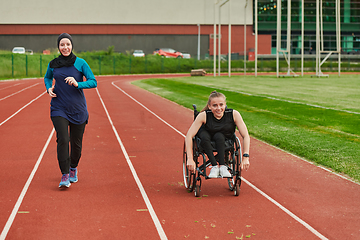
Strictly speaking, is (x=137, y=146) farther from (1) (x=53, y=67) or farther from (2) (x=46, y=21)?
(2) (x=46, y=21)

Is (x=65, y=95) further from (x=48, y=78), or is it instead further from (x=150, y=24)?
(x=150, y=24)

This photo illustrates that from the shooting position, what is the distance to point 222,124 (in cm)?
579

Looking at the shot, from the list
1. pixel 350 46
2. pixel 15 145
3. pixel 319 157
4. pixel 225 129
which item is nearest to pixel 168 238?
pixel 225 129

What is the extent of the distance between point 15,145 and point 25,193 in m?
3.88

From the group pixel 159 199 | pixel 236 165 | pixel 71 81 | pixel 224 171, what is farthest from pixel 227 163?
pixel 71 81

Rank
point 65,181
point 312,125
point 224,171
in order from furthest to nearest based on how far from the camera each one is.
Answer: point 312,125
point 65,181
point 224,171

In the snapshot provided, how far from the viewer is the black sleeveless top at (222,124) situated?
5770mm

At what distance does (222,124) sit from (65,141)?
2.08 m

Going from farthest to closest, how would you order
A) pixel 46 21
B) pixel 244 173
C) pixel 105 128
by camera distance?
pixel 46 21
pixel 105 128
pixel 244 173

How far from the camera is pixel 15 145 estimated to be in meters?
9.66

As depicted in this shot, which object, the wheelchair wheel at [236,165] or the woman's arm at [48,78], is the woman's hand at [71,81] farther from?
the wheelchair wheel at [236,165]

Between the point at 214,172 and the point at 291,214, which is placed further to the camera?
the point at 214,172

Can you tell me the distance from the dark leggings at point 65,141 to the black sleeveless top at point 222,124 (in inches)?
70.2

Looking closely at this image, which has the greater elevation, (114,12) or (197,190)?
(114,12)
